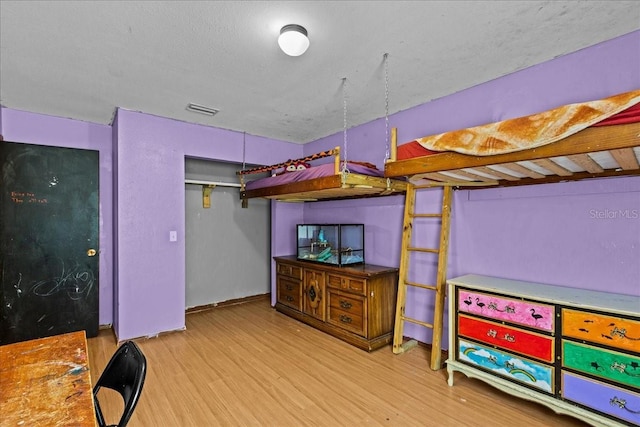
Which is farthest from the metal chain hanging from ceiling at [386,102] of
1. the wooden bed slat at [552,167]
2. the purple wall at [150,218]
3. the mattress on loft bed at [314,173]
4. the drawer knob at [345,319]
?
the purple wall at [150,218]

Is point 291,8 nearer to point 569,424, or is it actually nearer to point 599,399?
point 599,399

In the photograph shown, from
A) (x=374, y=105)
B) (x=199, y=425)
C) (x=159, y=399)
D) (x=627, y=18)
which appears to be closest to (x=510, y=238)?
(x=627, y=18)

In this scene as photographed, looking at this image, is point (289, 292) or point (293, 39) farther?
point (289, 292)

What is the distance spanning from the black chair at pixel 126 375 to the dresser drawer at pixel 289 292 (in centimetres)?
263

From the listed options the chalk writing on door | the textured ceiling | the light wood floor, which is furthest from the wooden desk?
the chalk writing on door

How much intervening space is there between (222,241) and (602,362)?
436cm

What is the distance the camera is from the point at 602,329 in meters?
1.80

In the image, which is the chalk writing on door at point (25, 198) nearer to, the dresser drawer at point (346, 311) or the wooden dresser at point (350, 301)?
the wooden dresser at point (350, 301)

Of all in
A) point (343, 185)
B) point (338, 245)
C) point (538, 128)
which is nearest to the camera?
point (538, 128)

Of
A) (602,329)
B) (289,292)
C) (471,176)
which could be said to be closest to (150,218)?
(289,292)

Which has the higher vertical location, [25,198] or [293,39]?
[293,39]

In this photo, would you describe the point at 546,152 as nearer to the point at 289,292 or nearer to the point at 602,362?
the point at 602,362

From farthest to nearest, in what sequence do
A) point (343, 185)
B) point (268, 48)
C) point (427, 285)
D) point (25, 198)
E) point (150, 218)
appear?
point (150, 218) → point (25, 198) → point (427, 285) → point (343, 185) → point (268, 48)

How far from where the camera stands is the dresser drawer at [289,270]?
3.98 m
